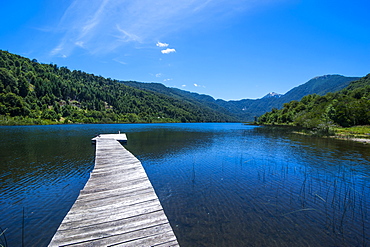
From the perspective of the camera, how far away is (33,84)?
16575cm

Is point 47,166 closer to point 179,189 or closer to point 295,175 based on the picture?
point 179,189

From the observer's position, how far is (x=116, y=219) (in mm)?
5984

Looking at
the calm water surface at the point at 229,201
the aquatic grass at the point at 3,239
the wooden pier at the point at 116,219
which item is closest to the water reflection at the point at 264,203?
the calm water surface at the point at 229,201

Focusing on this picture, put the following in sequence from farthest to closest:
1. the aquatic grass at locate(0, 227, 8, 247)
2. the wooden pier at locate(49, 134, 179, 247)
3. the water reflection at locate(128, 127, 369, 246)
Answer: the water reflection at locate(128, 127, 369, 246) < the aquatic grass at locate(0, 227, 8, 247) < the wooden pier at locate(49, 134, 179, 247)

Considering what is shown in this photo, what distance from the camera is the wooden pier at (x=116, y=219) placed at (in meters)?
4.84

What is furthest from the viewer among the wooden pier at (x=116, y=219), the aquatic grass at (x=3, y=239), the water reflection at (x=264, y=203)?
the water reflection at (x=264, y=203)

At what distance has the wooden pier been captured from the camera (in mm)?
4844

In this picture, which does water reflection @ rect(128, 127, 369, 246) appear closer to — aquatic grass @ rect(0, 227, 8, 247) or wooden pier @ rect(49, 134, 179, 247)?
wooden pier @ rect(49, 134, 179, 247)

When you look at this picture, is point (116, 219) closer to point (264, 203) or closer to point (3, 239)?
point (3, 239)

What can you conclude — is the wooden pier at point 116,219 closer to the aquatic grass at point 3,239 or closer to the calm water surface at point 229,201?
the calm water surface at point 229,201

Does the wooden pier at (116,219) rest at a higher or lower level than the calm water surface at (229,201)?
higher

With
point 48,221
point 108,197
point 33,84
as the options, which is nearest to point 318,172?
point 108,197

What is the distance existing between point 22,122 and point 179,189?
395 feet

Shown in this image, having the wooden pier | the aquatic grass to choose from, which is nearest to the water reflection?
the wooden pier
